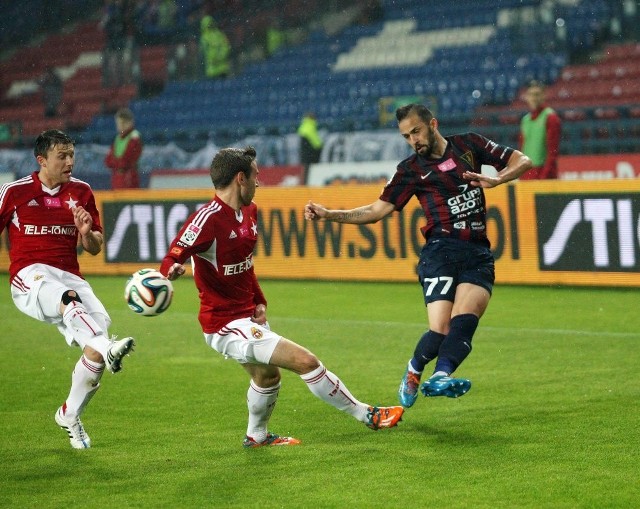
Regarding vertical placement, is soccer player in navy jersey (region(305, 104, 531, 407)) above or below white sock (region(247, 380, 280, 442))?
above

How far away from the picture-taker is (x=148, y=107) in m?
27.5

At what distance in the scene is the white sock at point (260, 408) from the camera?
6.54 m

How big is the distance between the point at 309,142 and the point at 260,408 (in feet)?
50.2

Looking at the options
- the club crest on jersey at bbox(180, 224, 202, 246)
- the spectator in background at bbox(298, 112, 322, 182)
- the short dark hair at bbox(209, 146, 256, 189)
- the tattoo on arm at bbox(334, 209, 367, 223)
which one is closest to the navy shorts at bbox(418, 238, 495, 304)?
the tattoo on arm at bbox(334, 209, 367, 223)

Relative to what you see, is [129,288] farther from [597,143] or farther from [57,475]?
[597,143]

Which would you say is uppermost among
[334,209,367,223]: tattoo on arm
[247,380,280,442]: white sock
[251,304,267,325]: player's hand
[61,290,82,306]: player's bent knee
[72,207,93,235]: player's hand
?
[72,207,93,235]: player's hand

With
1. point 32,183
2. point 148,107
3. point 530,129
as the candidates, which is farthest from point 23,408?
point 148,107

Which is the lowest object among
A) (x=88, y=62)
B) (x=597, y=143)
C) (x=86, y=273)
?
(x=86, y=273)

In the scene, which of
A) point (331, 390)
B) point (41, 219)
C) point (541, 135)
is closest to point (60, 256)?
point (41, 219)

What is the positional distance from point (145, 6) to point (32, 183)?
846 inches

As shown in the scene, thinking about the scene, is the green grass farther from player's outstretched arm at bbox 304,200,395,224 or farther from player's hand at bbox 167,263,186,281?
player's outstretched arm at bbox 304,200,395,224

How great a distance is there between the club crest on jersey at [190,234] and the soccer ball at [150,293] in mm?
238

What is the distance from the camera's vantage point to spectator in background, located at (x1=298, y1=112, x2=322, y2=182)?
21.4m

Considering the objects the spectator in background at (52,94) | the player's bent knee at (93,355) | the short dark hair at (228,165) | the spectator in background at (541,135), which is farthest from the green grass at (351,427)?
the spectator in background at (52,94)
